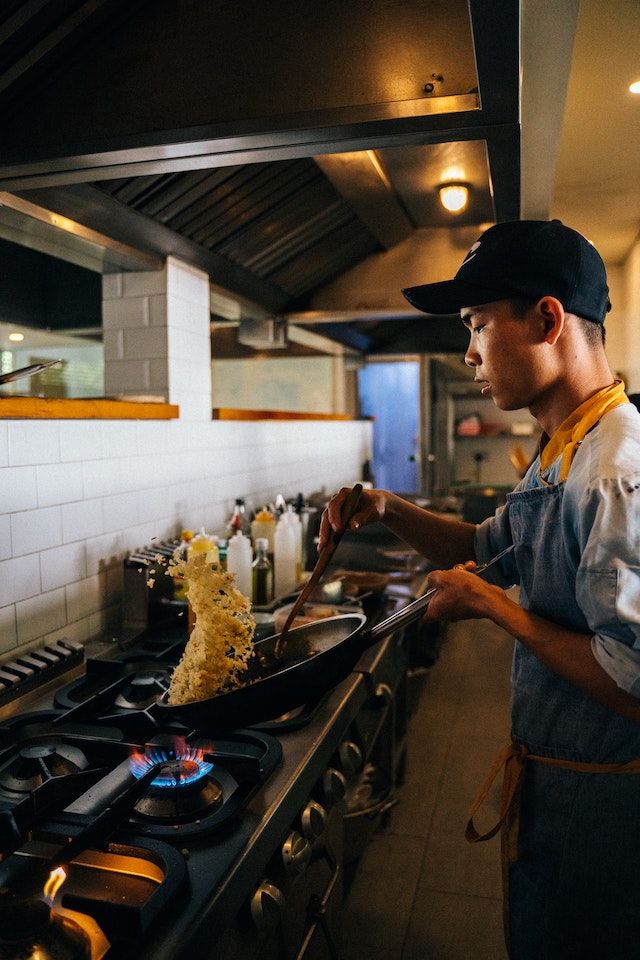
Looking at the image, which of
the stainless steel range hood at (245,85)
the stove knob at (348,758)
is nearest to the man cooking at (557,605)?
the stainless steel range hood at (245,85)

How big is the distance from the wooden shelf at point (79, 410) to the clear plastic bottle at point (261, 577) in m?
0.59

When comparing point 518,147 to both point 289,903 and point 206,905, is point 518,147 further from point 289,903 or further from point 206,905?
point 289,903

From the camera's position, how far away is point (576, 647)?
1.15 meters

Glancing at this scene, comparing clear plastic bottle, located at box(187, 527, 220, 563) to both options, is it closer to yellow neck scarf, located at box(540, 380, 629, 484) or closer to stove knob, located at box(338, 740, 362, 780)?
stove knob, located at box(338, 740, 362, 780)

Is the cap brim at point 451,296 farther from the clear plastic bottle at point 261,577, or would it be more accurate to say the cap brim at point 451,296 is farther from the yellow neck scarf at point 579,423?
the clear plastic bottle at point 261,577

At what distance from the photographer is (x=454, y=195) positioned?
2982mm

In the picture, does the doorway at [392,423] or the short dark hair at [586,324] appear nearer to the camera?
the short dark hair at [586,324]

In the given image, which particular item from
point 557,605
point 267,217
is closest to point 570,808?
point 557,605

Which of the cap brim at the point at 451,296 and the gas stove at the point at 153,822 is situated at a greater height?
the cap brim at the point at 451,296

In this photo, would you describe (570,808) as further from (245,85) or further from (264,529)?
(264,529)

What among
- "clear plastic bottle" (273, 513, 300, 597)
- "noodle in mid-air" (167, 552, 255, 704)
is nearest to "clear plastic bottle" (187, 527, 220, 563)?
"clear plastic bottle" (273, 513, 300, 597)

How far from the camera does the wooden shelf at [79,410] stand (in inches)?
72.8

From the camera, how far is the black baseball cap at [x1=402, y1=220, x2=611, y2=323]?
1280 mm

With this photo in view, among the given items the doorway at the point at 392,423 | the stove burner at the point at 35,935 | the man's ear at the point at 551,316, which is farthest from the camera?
the doorway at the point at 392,423
